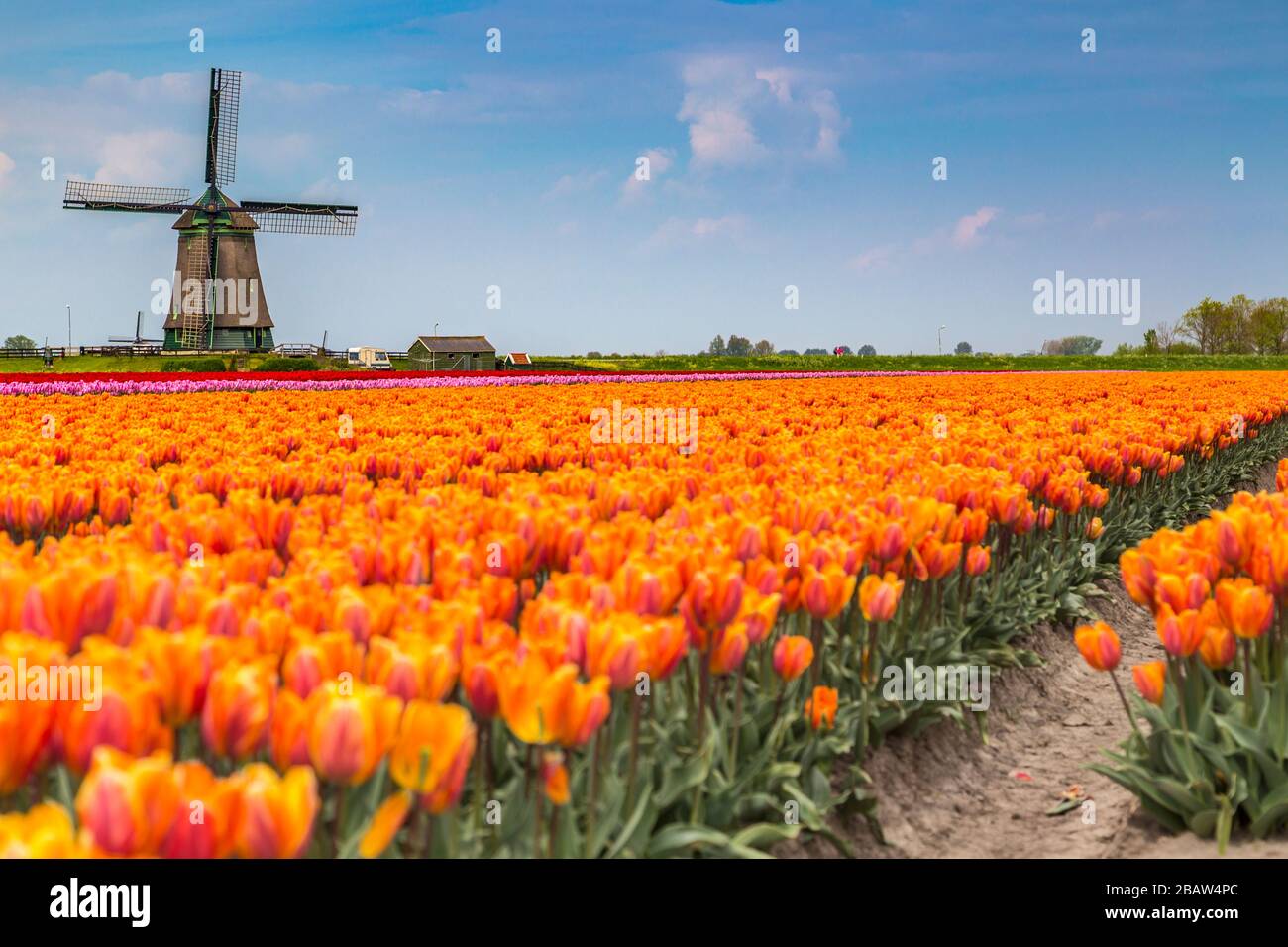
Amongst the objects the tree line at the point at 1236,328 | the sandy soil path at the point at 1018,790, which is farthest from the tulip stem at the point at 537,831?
the tree line at the point at 1236,328

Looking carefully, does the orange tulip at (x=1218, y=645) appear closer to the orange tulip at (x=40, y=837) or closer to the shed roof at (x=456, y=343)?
the orange tulip at (x=40, y=837)

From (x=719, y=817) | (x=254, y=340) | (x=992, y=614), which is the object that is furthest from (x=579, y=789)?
(x=254, y=340)

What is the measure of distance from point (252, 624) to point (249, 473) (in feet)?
10.9

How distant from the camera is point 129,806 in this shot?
1.55 m

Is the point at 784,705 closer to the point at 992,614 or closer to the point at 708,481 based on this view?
the point at 708,481

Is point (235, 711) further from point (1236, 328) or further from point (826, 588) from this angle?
point (1236, 328)

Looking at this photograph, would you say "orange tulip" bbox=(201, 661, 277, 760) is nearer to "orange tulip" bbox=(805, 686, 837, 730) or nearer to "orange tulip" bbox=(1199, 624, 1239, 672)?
"orange tulip" bbox=(805, 686, 837, 730)

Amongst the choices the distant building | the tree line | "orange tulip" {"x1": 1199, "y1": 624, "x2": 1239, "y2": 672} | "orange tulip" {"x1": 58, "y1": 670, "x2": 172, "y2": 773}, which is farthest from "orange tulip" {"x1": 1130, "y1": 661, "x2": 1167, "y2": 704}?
the tree line

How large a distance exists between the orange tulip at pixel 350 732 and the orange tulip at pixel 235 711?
4.7 inches

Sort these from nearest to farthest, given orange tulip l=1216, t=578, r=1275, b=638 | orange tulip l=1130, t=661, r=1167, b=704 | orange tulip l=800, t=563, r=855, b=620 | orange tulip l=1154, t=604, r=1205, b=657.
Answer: orange tulip l=800, t=563, r=855, b=620, orange tulip l=1216, t=578, r=1275, b=638, orange tulip l=1154, t=604, r=1205, b=657, orange tulip l=1130, t=661, r=1167, b=704

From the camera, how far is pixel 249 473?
213 inches

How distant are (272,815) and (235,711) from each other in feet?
1.21

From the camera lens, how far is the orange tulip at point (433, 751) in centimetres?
191

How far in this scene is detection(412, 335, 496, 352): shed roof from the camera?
77812 mm
